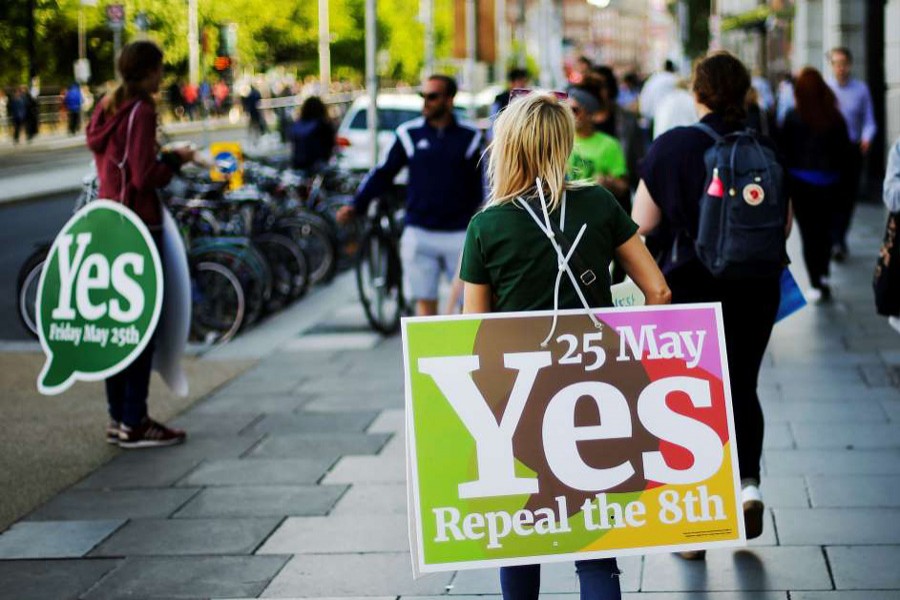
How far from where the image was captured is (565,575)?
513cm

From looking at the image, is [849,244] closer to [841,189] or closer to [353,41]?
[841,189]

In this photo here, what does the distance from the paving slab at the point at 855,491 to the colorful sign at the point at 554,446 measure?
2.16m

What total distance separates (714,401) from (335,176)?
41.2 ft

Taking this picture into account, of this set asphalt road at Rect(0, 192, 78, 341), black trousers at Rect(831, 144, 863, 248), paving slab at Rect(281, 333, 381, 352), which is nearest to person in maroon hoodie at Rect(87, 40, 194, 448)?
paving slab at Rect(281, 333, 381, 352)

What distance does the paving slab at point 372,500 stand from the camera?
239 inches

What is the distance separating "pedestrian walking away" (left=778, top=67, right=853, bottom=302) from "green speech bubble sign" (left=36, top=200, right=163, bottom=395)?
574cm

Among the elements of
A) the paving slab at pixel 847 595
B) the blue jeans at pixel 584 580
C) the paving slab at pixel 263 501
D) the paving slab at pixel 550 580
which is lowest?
the paving slab at pixel 263 501

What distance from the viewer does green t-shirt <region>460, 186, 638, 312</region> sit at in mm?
3910

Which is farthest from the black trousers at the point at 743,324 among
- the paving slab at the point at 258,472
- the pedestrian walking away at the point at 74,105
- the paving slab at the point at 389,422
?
the pedestrian walking away at the point at 74,105

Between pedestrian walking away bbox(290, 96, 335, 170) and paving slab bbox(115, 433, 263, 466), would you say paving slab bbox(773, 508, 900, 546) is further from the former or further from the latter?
pedestrian walking away bbox(290, 96, 335, 170)

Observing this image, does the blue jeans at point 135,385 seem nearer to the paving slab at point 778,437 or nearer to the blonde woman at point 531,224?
the paving slab at point 778,437

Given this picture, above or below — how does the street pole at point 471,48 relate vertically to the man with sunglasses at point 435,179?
above

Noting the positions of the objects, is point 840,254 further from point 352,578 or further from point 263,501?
point 352,578

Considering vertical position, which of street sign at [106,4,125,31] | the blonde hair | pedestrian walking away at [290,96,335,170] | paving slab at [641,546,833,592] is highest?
street sign at [106,4,125,31]
